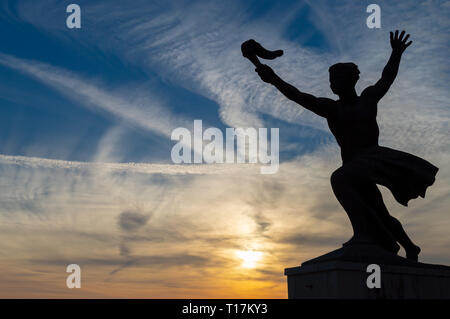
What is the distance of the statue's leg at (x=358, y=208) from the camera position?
9.17m

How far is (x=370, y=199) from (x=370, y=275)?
5.68ft

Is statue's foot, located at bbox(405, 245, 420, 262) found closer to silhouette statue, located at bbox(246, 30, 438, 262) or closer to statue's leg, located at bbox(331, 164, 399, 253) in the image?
silhouette statue, located at bbox(246, 30, 438, 262)

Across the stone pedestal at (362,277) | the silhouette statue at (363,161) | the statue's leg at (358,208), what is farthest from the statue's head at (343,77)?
the stone pedestal at (362,277)

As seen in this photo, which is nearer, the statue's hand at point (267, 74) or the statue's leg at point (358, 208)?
the statue's leg at point (358, 208)

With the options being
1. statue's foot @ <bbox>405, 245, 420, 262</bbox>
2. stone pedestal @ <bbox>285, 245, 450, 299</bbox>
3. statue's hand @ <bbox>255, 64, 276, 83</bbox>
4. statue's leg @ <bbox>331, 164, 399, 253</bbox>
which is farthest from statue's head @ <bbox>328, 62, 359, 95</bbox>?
statue's foot @ <bbox>405, 245, 420, 262</bbox>

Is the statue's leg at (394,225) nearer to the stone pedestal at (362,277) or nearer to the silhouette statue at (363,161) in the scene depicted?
the silhouette statue at (363,161)

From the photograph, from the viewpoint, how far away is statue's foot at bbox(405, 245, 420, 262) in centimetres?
952

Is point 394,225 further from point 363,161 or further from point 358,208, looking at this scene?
point 363,161

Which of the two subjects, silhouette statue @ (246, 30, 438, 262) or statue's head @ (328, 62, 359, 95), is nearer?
silhouette statue @ (246, 30, 438, 262)

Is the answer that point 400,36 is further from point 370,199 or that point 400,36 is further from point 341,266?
point 341,266

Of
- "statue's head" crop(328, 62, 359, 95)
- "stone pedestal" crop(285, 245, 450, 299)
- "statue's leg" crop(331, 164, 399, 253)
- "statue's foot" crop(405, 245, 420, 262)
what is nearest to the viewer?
"stone pedestal" crop(285, 245, 450, 299)

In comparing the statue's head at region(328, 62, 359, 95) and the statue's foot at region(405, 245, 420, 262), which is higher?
the statue's head at region(328, 62, 359, 95)
